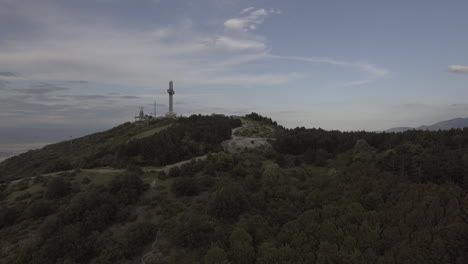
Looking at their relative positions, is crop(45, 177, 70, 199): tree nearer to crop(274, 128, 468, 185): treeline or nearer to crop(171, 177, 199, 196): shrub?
crop(171, 177, 199, 196): shrub

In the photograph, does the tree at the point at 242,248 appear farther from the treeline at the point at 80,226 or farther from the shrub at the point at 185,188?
the shrub at the point at 185,188

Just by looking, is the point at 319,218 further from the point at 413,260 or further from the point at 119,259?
the point at 119,259

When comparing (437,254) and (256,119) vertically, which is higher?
(256,119)

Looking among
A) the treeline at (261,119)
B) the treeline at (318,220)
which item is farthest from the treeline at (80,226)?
the treeline at (261,119)

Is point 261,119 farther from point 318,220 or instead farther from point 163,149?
point 318,220

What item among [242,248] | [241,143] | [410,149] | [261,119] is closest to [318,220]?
[242,248]

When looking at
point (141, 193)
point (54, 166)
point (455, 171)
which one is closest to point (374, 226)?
point (455, 171)

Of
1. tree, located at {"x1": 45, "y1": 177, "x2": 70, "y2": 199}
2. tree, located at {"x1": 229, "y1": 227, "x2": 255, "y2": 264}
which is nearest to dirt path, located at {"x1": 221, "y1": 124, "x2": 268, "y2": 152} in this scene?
tree, located at {"x1": 45, "y1": 177, "x2": 70, "y2": 199}
